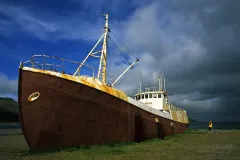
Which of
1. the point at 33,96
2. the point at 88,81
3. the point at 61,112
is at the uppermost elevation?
the point at 88,81

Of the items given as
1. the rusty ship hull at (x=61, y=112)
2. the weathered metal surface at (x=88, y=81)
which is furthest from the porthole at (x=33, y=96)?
the weathered metal surface at (x=88, y=81)

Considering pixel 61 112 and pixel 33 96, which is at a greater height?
pixel 33 96

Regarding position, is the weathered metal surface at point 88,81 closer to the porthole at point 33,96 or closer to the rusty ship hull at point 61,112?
the rusty ship hull at point 61,112

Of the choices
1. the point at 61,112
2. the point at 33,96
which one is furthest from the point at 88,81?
the point at 33,96

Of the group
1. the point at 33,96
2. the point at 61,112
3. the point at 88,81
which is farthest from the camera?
the point at 88,81

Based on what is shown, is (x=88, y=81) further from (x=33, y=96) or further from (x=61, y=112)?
(x=33, y=96)

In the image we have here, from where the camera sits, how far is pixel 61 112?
13625 millimetres

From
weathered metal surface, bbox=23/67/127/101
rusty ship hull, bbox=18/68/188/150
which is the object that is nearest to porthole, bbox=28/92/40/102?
rusty ship hull, bbox=18/68/188/150

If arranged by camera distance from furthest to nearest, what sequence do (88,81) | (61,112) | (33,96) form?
(88,81) → (61,112) → (33,96)

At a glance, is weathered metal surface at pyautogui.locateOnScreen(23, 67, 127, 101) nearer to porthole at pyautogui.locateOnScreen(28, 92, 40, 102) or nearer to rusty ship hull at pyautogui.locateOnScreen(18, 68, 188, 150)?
rusty ship hull at pyautogui.locateOnScreen(18, 68, 188, 150)

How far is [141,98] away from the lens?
96.7 ft

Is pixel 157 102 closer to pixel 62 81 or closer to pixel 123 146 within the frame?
pixel 123 146

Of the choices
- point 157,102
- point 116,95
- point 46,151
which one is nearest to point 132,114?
point 116,95

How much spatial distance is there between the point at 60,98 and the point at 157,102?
56.4ft
